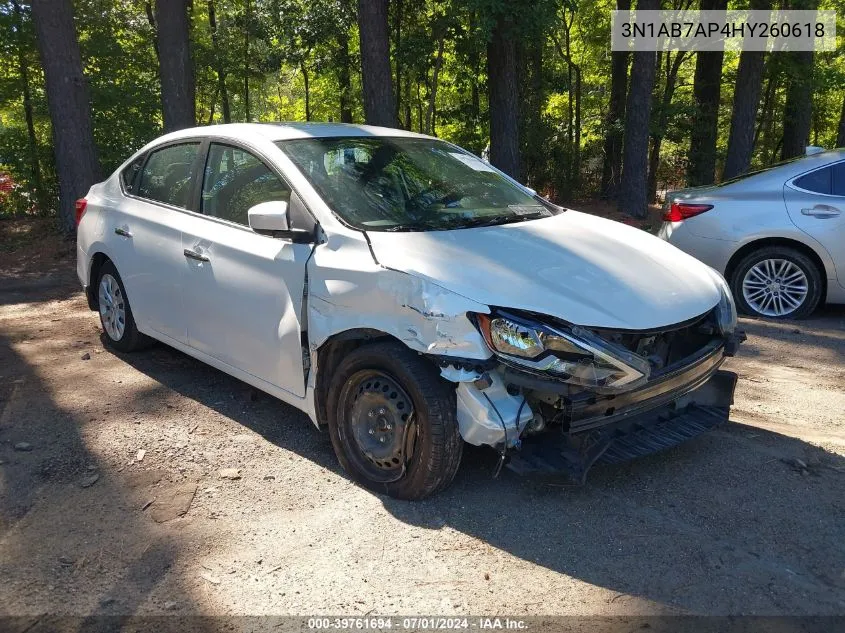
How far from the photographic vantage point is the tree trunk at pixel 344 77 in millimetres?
17609

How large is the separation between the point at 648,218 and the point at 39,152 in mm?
11473

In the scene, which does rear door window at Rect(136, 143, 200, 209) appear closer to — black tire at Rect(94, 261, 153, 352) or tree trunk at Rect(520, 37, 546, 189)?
black tire at Rect(94, 261, 153, 352)

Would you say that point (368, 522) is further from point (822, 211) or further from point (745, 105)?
point (745, 105)

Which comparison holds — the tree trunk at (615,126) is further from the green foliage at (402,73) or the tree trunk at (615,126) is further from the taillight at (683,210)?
the taillight at (683,210)

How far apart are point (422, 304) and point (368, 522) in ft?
3.45

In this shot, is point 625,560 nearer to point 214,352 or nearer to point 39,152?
point 214,352

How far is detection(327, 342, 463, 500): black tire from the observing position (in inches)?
128

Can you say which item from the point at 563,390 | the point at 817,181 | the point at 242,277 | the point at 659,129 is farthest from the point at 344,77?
the point at 563,390

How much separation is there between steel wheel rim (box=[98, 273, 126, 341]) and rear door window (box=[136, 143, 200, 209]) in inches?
31.3

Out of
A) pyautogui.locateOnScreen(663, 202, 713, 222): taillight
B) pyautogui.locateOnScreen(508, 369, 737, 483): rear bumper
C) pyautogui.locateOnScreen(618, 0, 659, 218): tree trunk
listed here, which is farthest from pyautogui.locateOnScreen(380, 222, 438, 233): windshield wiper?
pyautogui.locateOnScreen(618, 0, 659, 218): tree trunk

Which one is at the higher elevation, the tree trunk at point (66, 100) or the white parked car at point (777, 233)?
the tree trunk at point (66, 100)

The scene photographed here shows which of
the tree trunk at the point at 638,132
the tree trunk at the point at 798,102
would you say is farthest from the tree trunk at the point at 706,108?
the tree trunk at the point at 638,132

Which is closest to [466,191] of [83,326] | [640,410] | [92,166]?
[640,410]

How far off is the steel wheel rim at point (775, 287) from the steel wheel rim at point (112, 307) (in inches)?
221
